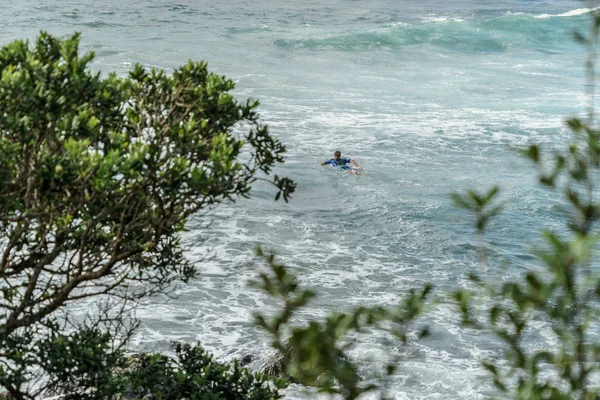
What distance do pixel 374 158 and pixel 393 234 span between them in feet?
21.9

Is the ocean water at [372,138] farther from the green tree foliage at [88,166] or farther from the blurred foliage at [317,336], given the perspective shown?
the green tree foliage at [88,166]

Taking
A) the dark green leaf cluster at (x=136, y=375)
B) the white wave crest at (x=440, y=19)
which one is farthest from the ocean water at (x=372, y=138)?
the dark green leaf cluster at (x=136, y=375)

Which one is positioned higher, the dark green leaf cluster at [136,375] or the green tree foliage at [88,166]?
the green tree foliage at [88,166]

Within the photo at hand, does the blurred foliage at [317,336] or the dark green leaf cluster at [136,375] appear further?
the dark green leaf cluster at [136,375]

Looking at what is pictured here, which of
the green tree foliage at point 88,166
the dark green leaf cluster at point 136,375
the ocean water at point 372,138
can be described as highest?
the green tree foliage at point 88,166

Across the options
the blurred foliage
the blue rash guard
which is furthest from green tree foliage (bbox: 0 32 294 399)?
the blue rash guard

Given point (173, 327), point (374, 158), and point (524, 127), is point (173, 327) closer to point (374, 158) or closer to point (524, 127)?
point (374, 158)

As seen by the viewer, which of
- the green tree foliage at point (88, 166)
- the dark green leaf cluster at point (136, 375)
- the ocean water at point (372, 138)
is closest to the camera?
the green tree foliage at point (88, 166)

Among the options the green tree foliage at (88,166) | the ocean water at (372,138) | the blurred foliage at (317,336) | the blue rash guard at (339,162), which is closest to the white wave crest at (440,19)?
the ocean water at (372,138)

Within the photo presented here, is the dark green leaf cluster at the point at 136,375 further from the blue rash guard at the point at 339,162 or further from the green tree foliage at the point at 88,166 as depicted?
the blue rash guard at the point at 339,162

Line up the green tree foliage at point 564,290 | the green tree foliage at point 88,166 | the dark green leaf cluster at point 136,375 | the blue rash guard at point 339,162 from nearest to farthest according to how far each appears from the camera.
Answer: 1. the green tree foliage at point 564,290
2. the green tree foliage at point 88,166
3. the dark green leaf cluster at point 136,375
4. the blue rash guard at point 339,162

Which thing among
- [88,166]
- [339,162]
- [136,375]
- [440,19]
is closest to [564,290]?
[88,166]

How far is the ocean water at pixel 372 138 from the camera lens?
44.2 feet

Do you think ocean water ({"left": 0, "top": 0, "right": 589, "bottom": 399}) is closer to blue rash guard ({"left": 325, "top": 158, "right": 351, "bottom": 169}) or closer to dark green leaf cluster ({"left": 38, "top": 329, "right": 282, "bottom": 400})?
blue rash guard ({"left": 325, "top": 158, "right": 351, "bottom": 169})
